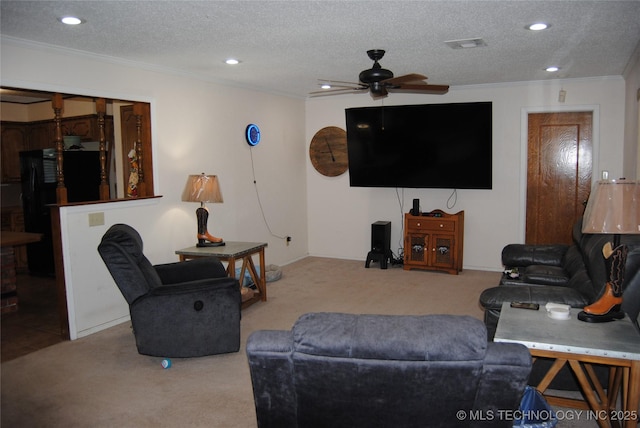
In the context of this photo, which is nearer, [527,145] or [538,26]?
[538,26]

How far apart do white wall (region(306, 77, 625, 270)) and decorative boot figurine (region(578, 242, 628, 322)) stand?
3903 millimetres

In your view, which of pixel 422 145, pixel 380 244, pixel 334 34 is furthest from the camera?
pixel 380 244

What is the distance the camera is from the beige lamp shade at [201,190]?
4844 millimetres

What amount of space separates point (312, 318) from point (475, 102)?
16.6ft

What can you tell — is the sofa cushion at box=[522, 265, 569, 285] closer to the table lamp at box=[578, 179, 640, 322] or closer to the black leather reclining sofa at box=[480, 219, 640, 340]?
the black leather reclining sofa at box=[480, 219, 640, 340]

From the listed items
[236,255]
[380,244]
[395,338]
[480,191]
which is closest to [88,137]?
[236,255]

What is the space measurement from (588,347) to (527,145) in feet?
14.9

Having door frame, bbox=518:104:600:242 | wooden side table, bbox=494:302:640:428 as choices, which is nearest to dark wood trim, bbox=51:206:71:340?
wooden side table, bbox=494:302:640:428

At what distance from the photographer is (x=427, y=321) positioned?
1.75 meters

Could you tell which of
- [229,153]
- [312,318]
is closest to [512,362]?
[312,318]

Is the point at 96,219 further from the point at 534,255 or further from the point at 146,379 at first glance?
the point at 534,255

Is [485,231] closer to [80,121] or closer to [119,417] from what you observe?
[119,417]

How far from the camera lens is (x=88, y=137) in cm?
651

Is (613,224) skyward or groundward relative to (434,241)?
skyward
